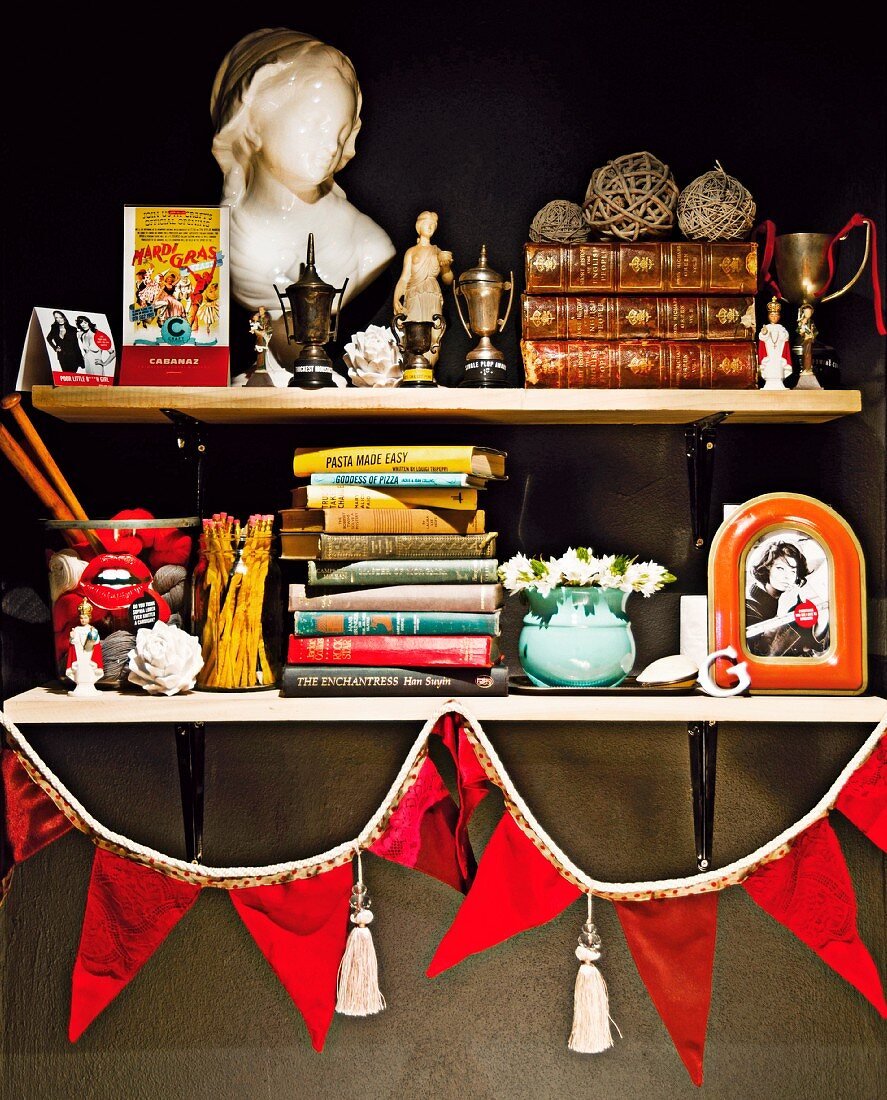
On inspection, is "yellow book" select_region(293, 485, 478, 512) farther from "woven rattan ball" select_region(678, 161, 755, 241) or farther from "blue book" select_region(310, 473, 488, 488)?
"woven rattan ball" select_region(678, 161, 755, 241)

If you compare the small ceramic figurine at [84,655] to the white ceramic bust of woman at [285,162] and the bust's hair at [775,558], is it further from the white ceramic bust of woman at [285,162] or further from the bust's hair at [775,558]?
the bust's hair at [775,558]

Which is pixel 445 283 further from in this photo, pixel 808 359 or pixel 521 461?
pixel 808 359

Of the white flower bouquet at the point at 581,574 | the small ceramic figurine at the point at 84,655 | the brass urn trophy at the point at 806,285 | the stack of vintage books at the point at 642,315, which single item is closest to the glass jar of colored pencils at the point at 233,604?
the small ceramic figurine at the point at 84,655

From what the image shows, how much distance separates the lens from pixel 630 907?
140 cm

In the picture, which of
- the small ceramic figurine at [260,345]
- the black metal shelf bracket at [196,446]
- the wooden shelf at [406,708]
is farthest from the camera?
the black metal shelf bracket at [196,446]

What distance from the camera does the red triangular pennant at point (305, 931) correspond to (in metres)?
Result: 1.42

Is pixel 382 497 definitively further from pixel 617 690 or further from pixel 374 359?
pixel 617 690

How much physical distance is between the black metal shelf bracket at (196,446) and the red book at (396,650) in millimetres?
334

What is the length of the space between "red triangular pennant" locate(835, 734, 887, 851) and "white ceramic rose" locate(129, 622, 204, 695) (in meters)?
0.97

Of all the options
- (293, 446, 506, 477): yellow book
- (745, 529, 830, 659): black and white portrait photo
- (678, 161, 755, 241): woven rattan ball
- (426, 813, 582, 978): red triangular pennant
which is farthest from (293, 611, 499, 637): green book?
(678, 161, 755, 241): woven rattan ball

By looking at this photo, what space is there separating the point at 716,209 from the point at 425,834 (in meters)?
1.03

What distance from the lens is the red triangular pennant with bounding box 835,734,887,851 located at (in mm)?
1373

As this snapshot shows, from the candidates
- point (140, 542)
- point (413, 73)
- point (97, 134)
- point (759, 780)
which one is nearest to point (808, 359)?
point (759, 780)

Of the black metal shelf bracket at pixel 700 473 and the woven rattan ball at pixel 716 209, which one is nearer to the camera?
the woven rattan ball at pixel 716 209
